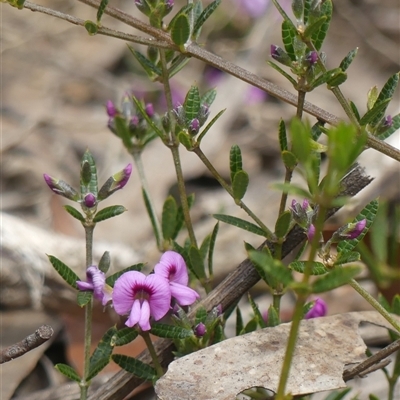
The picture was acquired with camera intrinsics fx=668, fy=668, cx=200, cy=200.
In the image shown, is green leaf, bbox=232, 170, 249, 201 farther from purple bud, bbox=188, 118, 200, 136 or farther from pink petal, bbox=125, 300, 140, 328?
pink petal, bbox=125, 300, 140, 328

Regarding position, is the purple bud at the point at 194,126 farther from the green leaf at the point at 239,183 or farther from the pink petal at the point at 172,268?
the pink petal at the point at 172,268

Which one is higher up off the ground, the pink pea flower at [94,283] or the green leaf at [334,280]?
the green leaf at [334,280]

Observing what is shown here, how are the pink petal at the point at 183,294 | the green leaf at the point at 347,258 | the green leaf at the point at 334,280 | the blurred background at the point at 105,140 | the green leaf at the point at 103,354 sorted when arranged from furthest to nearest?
the blurred background at the point at 105,140 → the green leaf at the point at 103,354 → the pink petal at the point at 183,294 → the green leaf at the point at 347,258 → the green leaf at the point at 334,280

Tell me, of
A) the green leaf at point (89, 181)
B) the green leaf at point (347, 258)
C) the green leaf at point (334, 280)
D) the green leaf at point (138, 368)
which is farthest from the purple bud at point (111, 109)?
the green leaf at point (334, 280)

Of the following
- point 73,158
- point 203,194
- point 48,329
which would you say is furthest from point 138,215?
point 48,329

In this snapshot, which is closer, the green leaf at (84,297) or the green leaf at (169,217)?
the green leaf at (84,297)

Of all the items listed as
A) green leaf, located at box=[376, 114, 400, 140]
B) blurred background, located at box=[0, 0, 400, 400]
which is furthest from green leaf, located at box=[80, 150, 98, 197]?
green leaf, located at box=[376, 114, 400, 140]
